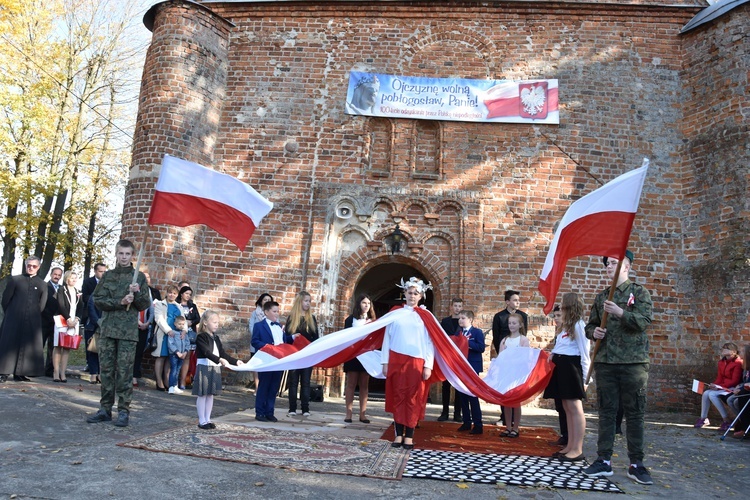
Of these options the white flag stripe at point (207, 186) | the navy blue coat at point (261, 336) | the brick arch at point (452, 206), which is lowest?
the navy blue coat at point (261, 336)

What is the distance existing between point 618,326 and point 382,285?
32.7 feet

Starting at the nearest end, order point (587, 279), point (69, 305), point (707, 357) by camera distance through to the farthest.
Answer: point (69, 305)
point (707, 357)
point (587, 279)

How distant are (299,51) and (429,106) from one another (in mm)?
3145

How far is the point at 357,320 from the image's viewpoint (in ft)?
29.9

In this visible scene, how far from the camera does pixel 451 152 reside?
42.4 feet

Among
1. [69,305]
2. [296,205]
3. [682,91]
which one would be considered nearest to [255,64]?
[296,205]

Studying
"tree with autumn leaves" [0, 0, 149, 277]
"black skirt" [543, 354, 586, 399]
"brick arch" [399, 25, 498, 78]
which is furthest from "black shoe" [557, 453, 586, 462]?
"tree with autumn leaves" [0, 0, 149, 277]

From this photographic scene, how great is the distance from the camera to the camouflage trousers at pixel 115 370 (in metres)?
6.72

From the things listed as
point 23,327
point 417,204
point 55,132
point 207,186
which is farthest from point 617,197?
point 55,132

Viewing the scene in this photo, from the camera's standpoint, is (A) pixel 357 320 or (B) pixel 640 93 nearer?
(A) pixel 357 320

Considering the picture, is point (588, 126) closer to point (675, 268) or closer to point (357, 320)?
point (675, 268)

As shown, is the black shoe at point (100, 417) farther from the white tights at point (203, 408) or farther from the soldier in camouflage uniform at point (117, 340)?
the white tights at point (203, 408)

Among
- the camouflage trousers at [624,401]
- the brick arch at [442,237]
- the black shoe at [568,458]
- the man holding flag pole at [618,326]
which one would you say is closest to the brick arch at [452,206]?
the brick arch at [442,237]

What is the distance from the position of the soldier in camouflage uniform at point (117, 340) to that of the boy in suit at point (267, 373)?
192 centimetres
